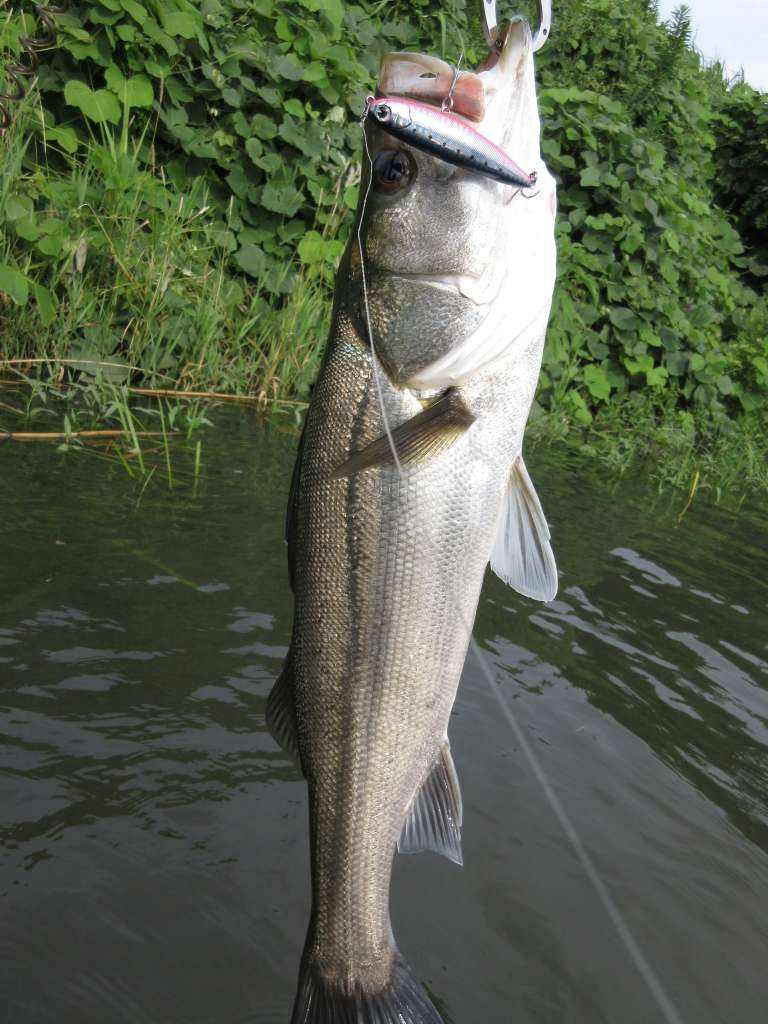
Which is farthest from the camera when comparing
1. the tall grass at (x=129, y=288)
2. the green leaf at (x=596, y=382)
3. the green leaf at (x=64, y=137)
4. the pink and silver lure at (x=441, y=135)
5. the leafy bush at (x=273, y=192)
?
the green leaf at (x=596, y=382)

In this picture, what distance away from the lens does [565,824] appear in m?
2.84

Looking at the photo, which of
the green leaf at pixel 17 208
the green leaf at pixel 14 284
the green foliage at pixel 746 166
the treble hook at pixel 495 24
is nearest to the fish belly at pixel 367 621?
the treble hook at pixel 495 24

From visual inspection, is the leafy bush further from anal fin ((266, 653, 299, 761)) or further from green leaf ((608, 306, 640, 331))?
anal fin ((266, 653, 299, 761))

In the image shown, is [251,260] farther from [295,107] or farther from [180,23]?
[180,23]

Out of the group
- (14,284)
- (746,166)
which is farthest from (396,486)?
(746,166)

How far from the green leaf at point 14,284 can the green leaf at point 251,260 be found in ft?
6.87

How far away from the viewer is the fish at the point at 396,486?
6.19ft

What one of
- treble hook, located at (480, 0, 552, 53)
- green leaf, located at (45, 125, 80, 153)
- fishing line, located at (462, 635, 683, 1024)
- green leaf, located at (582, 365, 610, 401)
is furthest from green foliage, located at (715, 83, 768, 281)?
treble hook, located at (480, 0, 552, 53)

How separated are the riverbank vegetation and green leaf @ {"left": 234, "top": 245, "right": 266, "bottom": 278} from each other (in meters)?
0.02

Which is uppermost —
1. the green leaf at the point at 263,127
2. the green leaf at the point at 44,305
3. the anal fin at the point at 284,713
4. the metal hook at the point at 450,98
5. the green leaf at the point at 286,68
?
the green leaf at the point at 286,68

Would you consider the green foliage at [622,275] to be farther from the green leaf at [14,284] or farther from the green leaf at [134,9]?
the green leaf at [14,284]

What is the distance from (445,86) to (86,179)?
4.97 metres

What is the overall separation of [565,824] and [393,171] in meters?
1.95

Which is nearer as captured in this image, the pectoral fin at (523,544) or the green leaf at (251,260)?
the pectoral fin at (523,544)
